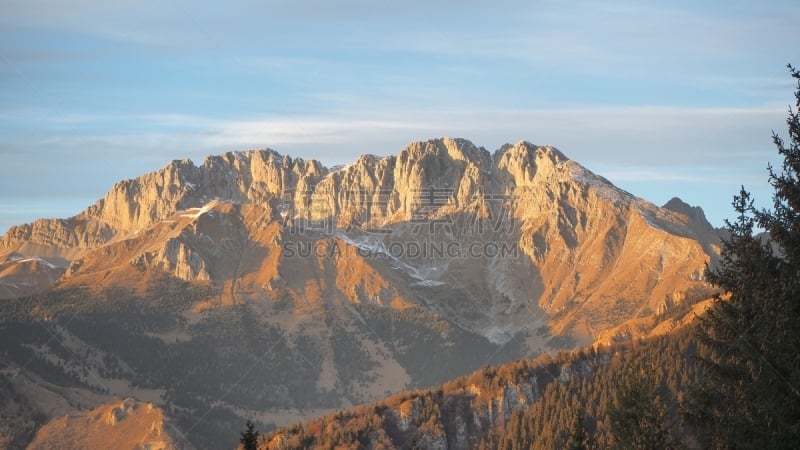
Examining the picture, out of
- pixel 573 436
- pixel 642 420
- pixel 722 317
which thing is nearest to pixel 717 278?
pixel 722 317

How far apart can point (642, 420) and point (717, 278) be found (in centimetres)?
1235

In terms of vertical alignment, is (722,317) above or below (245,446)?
above

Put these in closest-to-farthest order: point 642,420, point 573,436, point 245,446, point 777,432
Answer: point 777,432 < point 642,420 < point 245,446 < point 573,436

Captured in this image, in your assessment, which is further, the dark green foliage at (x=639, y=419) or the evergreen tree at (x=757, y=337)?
the dark green foliage at (x=639, y=419)

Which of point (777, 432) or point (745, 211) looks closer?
point (777, 432)

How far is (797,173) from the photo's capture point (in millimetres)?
46531

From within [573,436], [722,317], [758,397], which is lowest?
[573,436]

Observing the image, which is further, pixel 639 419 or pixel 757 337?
pixel 639 419

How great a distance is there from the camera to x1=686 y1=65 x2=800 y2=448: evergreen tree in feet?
151

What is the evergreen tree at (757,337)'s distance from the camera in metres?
46.2

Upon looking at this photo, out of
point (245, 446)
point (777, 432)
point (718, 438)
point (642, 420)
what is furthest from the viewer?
point (245, 446)

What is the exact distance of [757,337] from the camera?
47719 millimetres

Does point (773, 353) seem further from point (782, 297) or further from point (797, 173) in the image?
point (797, 173)

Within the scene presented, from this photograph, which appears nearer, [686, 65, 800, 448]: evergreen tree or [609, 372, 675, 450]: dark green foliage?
[686, 65, 800, 448]: evergreen tree
